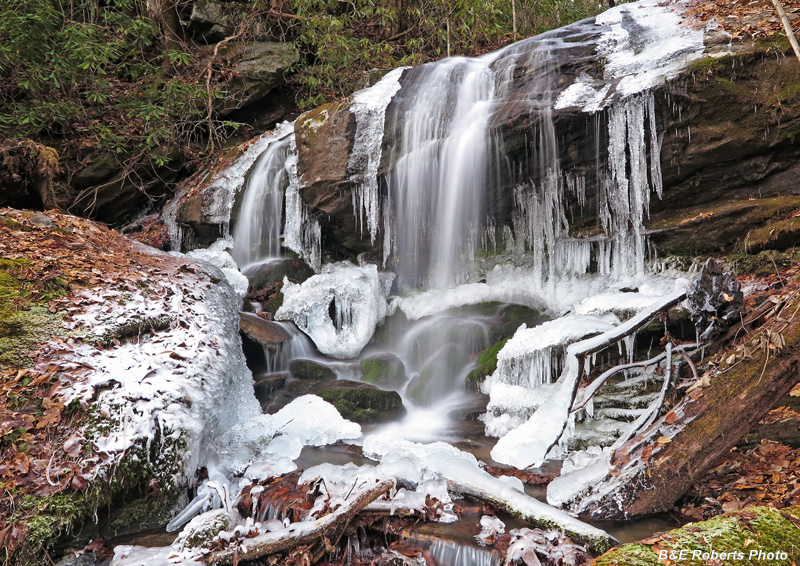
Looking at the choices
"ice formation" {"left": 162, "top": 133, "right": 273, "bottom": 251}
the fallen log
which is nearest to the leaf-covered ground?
the fallen log

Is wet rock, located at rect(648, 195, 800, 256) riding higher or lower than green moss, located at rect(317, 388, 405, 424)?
higher

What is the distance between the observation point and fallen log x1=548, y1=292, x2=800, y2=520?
3.02m

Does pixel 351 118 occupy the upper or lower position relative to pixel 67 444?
upper

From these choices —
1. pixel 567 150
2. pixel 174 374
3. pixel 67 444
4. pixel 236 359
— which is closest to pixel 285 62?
pixel 567 150

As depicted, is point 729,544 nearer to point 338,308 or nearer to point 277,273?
point 338,308

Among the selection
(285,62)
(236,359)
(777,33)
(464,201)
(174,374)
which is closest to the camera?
(174,374)

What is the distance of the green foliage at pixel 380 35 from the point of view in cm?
1209

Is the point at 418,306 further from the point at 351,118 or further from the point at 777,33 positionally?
the point at 777,33

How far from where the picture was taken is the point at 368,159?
773 cm

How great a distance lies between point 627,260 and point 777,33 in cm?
324

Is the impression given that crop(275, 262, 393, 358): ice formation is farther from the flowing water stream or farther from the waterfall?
the waterfall

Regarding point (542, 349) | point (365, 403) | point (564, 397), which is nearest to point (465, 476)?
point (564, 397)

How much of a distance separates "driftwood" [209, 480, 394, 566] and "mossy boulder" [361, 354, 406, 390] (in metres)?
3.83

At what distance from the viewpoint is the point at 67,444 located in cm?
330
